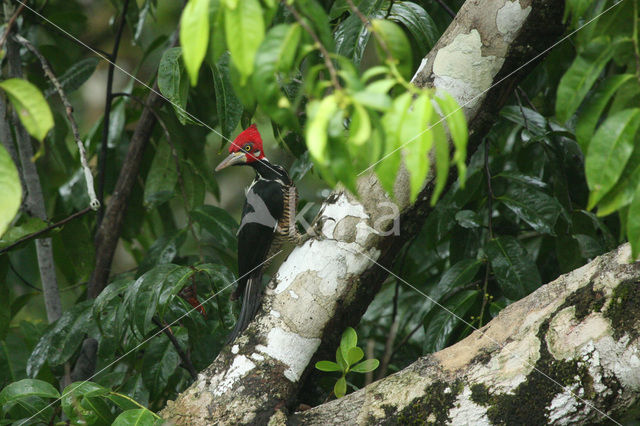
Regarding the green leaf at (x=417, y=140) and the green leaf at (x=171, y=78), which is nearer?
the green leaf at (x=417, y=140)

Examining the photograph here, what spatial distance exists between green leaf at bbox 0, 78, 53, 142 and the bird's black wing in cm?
103

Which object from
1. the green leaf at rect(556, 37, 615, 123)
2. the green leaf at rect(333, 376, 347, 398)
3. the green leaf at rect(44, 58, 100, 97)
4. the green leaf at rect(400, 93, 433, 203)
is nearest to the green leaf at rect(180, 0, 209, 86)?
the green leaf at rect(400, 93, 433, 203)

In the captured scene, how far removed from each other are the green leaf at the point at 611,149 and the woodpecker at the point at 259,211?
3.71 feet

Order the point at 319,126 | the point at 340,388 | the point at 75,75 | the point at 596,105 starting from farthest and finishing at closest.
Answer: the point at 75,75, the point at 340,388, the point at 596,105, the point at 319,126

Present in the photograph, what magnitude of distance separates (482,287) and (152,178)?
1291 mm

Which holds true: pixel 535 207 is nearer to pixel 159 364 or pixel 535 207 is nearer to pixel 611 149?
pixel 611 149

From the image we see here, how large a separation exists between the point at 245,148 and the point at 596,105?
1.30 metres

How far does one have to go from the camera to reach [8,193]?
0.78 m

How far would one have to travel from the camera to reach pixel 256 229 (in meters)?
1.98

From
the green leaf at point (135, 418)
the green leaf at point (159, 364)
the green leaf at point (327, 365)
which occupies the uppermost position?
the green leaf at point (135, 418)

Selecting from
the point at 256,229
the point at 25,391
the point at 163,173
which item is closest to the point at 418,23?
the point at 256,229

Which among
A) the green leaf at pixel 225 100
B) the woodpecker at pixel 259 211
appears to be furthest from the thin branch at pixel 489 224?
the green leaf at pixel 225 100

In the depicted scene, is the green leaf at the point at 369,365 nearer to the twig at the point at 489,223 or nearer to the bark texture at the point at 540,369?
the bark texture at the point at 540,369

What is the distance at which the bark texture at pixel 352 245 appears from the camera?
1478 mm
